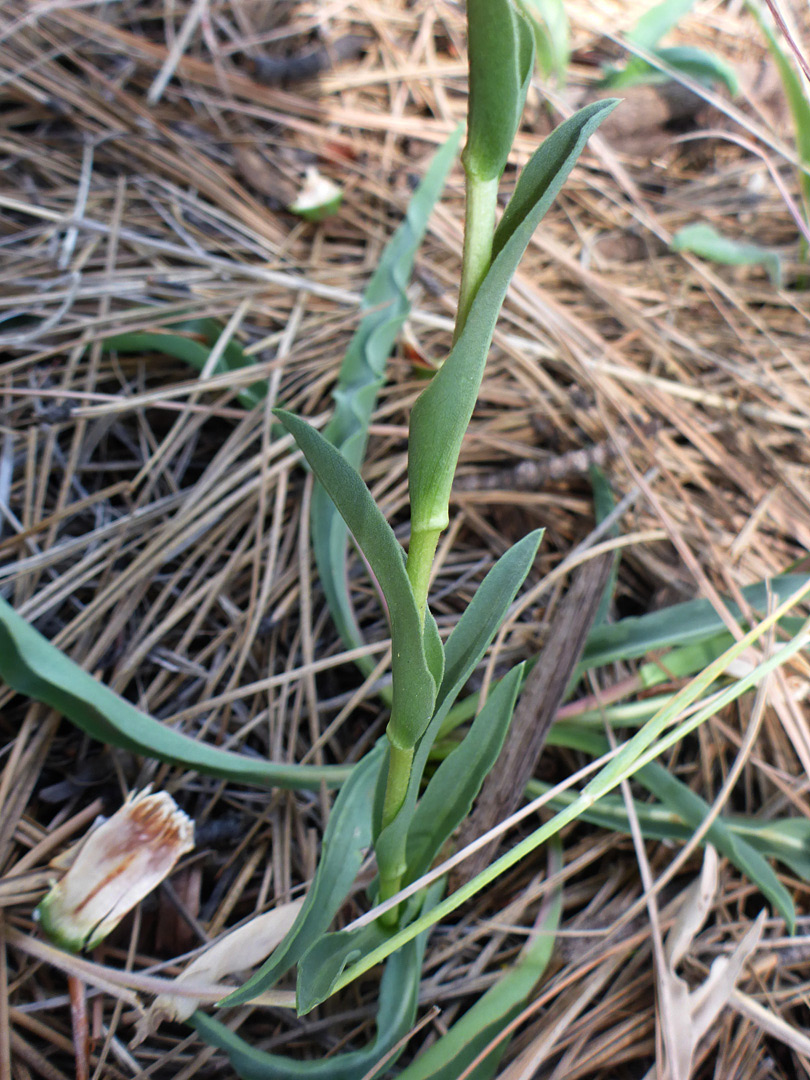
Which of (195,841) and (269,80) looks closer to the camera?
(195,841)

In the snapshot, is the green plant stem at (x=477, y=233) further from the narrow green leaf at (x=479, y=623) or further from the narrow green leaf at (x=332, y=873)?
the narrow green leaf at (x=332, y=873)

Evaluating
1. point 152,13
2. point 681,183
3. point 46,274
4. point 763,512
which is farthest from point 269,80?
point 763,512

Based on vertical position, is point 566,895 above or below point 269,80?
below

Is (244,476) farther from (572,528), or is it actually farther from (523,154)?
(523,154)

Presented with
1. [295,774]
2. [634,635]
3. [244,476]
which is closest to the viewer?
[295,774]

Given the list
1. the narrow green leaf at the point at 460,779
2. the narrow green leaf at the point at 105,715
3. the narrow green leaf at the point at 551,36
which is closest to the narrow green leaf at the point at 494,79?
the narrow green leaf at the point at 460,779

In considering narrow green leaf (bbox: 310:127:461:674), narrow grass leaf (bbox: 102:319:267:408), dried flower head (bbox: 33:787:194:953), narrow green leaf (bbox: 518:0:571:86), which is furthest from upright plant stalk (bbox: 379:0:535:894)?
narrow green leaf (bbox: 518:0:571:86)
